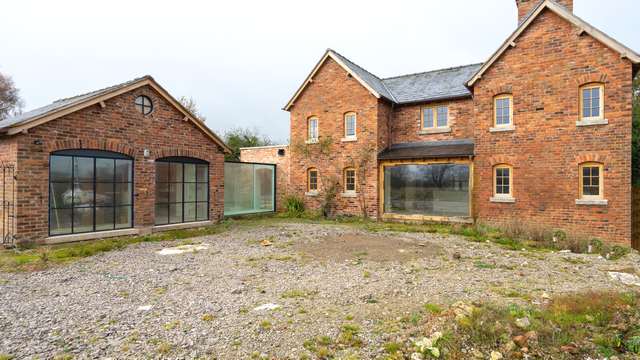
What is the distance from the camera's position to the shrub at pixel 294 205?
1812cm

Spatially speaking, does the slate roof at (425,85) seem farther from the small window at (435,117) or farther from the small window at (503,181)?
the small window at (503,181)

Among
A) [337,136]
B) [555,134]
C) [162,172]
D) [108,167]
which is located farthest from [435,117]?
[108,167]

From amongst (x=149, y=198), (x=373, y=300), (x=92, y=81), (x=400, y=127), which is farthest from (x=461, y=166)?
(x=92, y=81)

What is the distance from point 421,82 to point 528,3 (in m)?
5.53

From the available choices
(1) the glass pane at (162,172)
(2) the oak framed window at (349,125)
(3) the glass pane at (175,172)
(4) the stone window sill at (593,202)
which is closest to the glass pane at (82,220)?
(1) the glass pane at (162,172)

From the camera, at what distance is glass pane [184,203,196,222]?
1349 cm

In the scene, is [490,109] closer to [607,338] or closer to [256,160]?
[607,338]

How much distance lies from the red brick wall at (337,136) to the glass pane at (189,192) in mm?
6302

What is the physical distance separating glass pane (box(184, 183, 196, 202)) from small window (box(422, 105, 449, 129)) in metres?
10.8

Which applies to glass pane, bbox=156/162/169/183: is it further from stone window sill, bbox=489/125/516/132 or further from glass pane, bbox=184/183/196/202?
stone window sill, bbox=489/125/516/132

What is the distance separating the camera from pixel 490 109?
13656mm

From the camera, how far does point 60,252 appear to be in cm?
873

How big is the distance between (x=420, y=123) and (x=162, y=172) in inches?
455

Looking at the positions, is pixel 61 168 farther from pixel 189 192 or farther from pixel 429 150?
pixel 429 150
